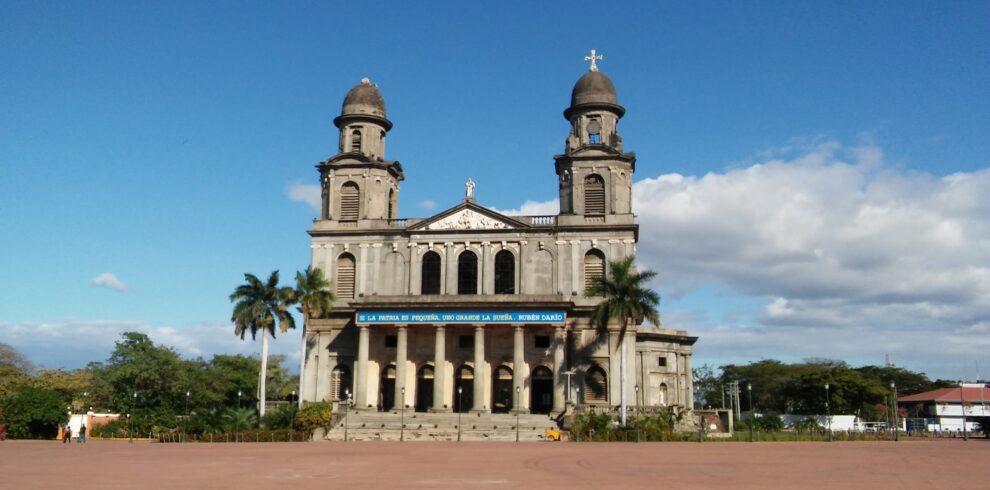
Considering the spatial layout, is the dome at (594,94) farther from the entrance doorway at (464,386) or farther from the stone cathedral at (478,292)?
the entrance doorway at (464,386)

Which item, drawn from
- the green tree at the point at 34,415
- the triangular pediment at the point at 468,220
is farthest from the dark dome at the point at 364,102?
the green tree at the point at 34,415

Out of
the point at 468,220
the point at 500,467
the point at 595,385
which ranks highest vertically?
the point at 468,220

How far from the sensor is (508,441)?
43.7 m

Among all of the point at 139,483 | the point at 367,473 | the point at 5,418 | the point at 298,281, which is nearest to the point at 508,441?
the point at 298,281

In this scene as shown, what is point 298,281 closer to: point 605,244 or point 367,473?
point 605,244

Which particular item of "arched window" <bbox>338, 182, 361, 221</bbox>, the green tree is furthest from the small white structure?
the green tree

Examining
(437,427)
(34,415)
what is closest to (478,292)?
(437,427)

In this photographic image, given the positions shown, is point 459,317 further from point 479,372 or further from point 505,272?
point 505,272

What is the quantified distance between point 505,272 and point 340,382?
12.6 m

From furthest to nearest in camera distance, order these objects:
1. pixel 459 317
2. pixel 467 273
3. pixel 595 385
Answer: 1. pixel 467 273
2. pixel 595 385
3. pixel 459 317

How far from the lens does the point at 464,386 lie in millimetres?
53844

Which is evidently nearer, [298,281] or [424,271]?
[298,281]

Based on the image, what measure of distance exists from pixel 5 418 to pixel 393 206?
88.0 feet

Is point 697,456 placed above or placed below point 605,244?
below
